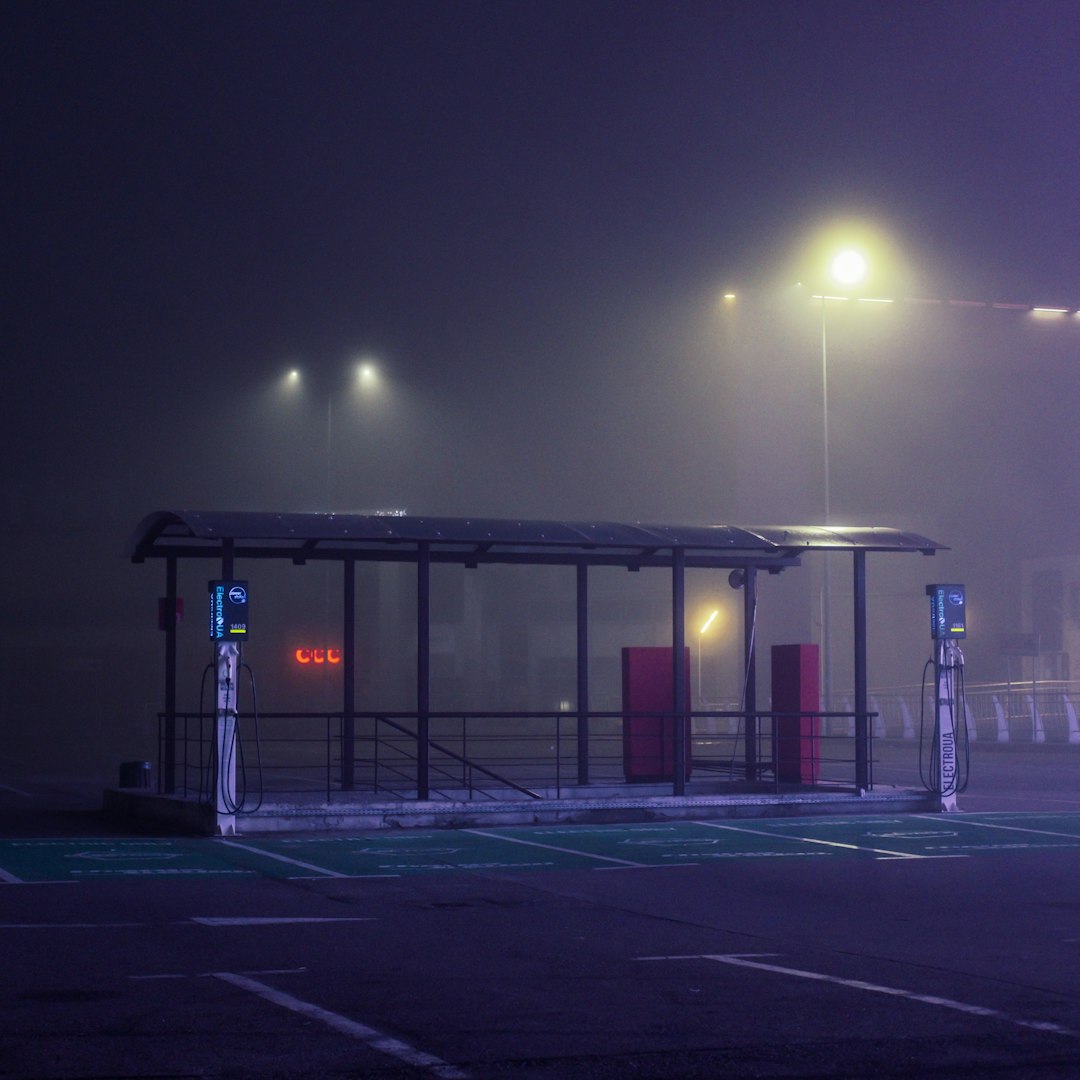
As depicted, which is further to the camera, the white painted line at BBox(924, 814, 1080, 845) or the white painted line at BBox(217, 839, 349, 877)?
the white painted line at BBox(924, 814, 1080, 845)

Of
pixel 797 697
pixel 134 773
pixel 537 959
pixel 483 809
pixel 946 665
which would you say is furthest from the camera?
pixel 797 697

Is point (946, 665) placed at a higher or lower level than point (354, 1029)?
higher

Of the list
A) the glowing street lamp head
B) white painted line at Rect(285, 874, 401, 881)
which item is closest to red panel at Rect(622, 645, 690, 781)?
white painted line at Rect(285, 874, 401, 881)

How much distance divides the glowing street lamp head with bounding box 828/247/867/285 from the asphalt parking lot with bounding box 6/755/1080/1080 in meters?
14.0

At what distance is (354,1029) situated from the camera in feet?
20.8

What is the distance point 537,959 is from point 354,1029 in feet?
6.88

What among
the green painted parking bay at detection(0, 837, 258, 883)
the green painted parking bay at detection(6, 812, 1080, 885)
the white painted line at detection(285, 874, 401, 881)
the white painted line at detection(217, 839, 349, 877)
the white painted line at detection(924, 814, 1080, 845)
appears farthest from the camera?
the white painted line at detection(924, 814, 1080, 845)

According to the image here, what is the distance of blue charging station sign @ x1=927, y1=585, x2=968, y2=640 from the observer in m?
18.3

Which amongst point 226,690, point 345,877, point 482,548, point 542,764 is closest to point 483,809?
point 226,690

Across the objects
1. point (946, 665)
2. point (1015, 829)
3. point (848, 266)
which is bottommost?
point (1015, 829)

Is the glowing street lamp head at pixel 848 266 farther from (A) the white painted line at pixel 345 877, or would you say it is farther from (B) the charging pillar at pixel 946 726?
(A) the white painted line at pixel 345 877

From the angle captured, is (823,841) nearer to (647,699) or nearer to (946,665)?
(946,665)

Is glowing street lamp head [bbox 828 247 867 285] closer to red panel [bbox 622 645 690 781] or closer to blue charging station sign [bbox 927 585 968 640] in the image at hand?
red panel [bbox 622 645 690 781]

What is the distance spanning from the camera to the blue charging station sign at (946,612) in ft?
60.0
